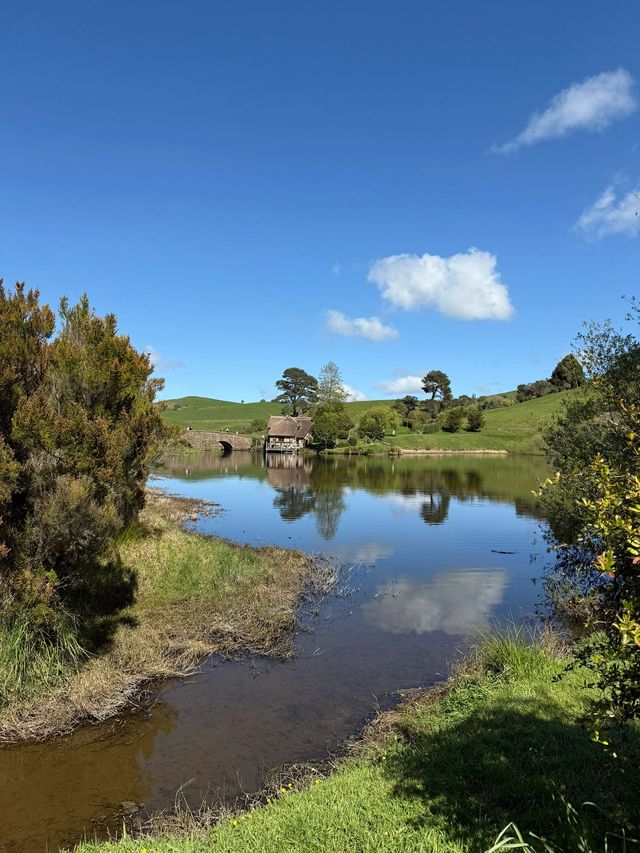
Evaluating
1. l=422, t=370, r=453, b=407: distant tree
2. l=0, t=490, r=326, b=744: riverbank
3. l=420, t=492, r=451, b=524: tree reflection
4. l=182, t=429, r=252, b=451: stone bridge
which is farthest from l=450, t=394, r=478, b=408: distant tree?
l=0, t=490, r=326, b=744: riverbank

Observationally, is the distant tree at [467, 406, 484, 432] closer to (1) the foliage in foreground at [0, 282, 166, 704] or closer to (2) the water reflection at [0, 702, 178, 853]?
(1) the foliage in foreground at [0, 282, 166, 704]

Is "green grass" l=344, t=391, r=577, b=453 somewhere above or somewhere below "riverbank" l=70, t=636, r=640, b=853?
above

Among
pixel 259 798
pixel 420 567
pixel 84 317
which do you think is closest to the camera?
pixel 259 798

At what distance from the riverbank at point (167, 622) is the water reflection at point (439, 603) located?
9.75ft

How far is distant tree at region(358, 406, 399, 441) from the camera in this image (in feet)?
343

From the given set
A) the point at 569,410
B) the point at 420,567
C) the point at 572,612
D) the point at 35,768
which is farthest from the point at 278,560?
the point at 35,768

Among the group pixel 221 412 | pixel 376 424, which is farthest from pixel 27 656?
pixel 221 412

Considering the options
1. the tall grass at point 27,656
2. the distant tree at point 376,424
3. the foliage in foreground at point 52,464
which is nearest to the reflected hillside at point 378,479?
the foliage in foreground at point 52,464

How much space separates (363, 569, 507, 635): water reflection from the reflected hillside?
31.3 ft

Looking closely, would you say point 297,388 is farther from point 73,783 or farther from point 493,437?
point 73,783

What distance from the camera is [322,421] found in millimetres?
103125

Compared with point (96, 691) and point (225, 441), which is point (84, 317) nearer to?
point (96, 691)

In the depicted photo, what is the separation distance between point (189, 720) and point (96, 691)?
6.13 ft

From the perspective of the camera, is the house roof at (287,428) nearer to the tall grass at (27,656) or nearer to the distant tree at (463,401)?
the distant tree at (463,401)
